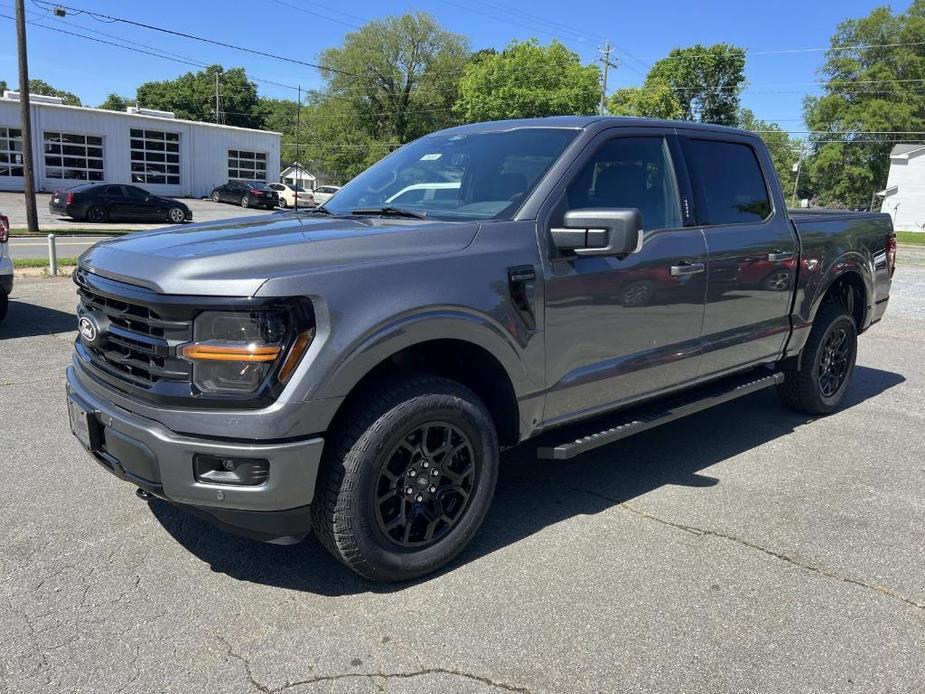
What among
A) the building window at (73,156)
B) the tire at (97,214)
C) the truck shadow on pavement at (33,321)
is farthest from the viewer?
the building window at (73,156)

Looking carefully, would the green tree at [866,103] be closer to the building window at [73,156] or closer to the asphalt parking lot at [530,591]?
the building window at [73,156]

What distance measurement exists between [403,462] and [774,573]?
1.73 m

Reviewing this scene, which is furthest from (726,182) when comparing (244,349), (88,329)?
(88,329)

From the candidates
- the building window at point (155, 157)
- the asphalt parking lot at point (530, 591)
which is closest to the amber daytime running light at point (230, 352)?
the asphalt parking lot at point (530, 591)

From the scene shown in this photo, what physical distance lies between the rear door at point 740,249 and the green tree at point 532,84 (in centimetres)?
5454

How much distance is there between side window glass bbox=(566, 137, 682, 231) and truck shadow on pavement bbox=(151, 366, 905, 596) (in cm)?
149

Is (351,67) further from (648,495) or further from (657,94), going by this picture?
(648,495)

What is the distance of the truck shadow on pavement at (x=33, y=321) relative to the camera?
7.88 metres

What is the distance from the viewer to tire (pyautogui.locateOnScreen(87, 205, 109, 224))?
26.4 meters

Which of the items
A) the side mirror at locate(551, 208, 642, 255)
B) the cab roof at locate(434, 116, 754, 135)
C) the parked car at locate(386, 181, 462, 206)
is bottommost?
the side mirror at locate(551, 208, 642, 255)

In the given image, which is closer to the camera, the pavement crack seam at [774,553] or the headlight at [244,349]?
the headlight at [244,349]

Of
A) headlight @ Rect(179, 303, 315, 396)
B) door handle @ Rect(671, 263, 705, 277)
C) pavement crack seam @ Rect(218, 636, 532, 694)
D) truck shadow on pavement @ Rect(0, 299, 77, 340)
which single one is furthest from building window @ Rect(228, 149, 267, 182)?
pavement crack seam @ Rect(218, 636, 532, 694)

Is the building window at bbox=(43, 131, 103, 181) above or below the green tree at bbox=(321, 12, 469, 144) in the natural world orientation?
→ below

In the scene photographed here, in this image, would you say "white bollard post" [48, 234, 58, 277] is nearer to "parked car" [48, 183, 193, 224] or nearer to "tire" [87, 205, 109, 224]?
"parked car" [48, 183, 193, 224]
